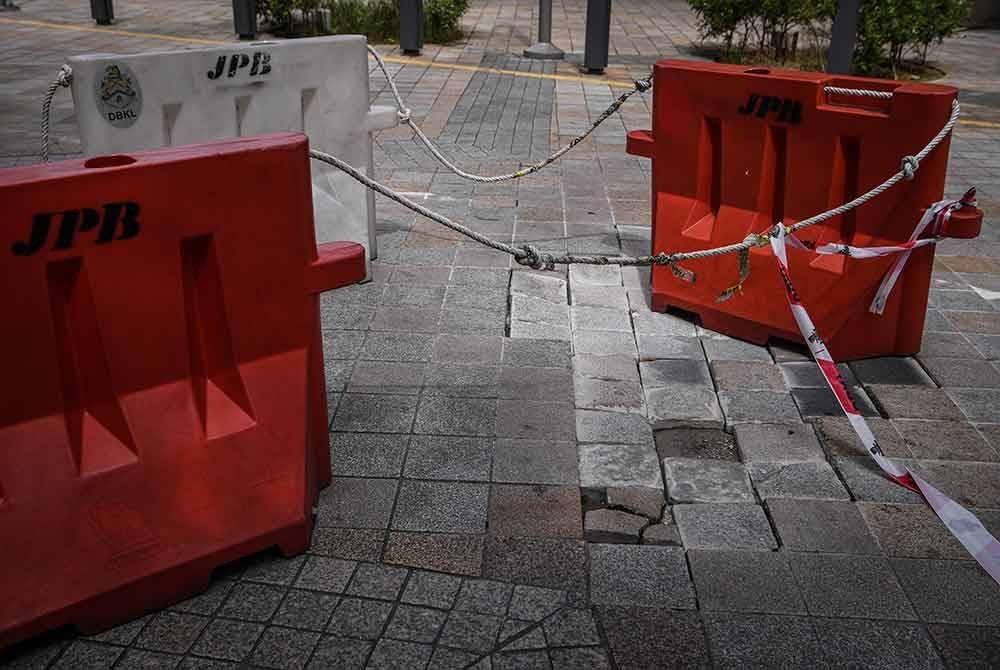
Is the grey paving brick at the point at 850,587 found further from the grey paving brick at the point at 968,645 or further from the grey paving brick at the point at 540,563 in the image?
the grey paving brick at the point at 540,563

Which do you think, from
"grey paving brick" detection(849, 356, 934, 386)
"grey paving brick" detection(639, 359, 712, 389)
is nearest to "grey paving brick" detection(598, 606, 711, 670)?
"grey paving brick" detection(639, 359, 712, 389)

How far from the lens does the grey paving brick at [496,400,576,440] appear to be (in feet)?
12.9

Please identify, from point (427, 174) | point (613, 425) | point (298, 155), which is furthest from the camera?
point (427, 174)

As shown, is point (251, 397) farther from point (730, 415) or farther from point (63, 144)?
point (63, 144)

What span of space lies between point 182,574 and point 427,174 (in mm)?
5364

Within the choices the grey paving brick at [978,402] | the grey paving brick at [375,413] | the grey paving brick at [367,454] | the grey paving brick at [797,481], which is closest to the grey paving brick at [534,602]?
the grey paving brick at [367,454]

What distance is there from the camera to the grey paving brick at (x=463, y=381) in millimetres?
4270

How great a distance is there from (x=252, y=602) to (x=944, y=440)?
2.73m

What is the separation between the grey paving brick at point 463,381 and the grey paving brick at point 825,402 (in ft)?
4.28

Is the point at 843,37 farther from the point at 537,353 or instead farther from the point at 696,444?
the point at 696,444

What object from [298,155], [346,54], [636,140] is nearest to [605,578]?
[298,155]

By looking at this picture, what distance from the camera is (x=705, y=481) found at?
3654 millimetres

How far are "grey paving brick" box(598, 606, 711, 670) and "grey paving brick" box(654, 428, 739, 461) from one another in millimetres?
1013

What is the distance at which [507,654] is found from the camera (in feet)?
8.91
